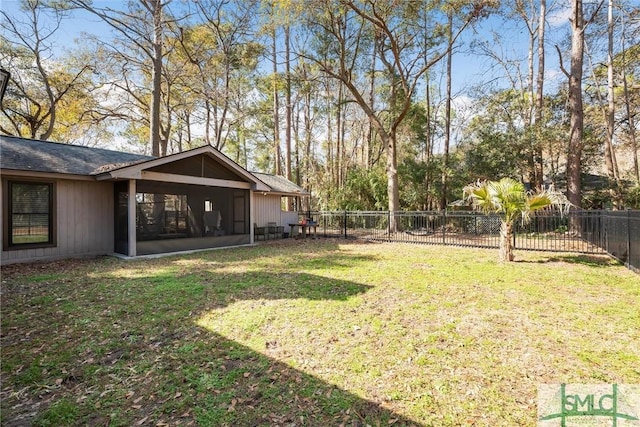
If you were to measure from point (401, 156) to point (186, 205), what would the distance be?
14.3 metres

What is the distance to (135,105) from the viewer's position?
1817cm

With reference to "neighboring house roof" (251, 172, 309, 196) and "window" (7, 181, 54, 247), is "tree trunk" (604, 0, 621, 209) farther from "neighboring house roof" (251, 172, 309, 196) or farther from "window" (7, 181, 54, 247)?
"window" (7, 181, 54, 247)

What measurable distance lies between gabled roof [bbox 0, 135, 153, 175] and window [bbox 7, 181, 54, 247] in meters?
0.52

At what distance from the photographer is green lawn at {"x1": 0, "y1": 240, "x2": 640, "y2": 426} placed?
2334 millimetres

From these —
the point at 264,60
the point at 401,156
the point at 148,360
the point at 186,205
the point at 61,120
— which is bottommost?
the point at 148,360

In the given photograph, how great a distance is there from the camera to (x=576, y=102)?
12188 mm

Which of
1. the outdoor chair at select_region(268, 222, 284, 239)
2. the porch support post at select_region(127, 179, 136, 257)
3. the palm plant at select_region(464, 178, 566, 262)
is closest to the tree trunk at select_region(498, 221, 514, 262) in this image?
the palm plant at select_region(464, 178, 566, 262)

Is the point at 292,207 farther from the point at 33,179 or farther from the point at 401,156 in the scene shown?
the point at 33,179

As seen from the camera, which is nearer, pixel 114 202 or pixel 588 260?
pixel 588 260

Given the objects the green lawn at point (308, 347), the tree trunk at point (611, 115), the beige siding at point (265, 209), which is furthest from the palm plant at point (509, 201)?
the tree trunk at point (611, 115)

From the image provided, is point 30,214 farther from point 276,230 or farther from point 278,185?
point 278,185

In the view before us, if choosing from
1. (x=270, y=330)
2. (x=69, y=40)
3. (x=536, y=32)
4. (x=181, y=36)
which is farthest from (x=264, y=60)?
(x=270, y=330)
